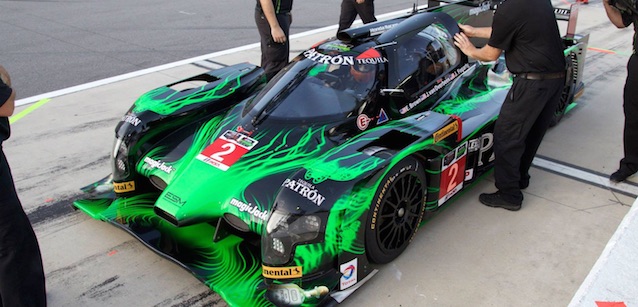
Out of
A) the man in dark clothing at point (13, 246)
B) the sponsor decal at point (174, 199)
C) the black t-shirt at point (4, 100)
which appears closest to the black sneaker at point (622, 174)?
the sponsor decal at point (174, 199)

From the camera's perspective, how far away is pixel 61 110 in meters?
6.50

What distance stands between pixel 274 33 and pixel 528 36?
280cm

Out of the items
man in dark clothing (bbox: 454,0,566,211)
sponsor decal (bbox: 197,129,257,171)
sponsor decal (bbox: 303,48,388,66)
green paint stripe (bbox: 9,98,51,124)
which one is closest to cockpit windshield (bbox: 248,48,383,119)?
sponsor decal (bbox: 303,48,388,66)

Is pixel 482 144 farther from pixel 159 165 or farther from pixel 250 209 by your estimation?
pixel 159 165

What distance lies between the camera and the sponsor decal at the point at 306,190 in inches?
120

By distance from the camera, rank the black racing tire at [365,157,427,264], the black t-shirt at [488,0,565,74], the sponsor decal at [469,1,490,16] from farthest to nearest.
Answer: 1. the sponsor decal at [469,1,490,16]
2. the black t-shirt at [488,0,565,74]
3. the black racing tire at [365,157,427,264]

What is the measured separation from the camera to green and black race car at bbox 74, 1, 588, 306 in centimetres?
308

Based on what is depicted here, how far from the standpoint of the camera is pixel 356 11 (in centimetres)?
768

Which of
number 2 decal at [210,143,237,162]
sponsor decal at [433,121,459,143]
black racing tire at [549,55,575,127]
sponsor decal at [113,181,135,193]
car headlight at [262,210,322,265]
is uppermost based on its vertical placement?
number 2 decal at [210,143,237,162]

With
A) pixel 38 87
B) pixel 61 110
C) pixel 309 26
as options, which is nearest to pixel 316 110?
pixel 61 110

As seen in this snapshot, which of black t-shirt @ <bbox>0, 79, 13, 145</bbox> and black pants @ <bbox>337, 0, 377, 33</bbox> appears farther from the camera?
black pants @ <bbox>337, 0, 377, 33</bbox>

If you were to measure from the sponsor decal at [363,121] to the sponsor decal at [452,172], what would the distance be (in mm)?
624

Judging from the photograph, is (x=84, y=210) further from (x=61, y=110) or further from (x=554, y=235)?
(x=554, y=235)

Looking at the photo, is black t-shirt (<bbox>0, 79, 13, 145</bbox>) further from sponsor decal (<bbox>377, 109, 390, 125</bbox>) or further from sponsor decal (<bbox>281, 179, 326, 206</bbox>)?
sponsor decal (<bbox>377, 109, 390, 125</bbox>)
